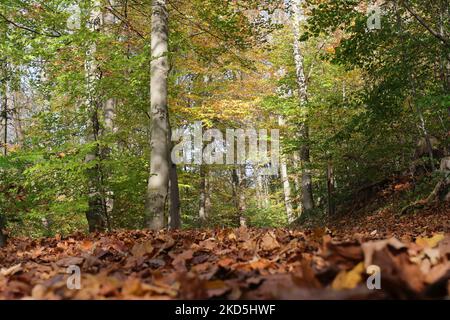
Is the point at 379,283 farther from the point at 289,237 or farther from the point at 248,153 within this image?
the point at 248,153

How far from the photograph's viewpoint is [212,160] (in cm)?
2322

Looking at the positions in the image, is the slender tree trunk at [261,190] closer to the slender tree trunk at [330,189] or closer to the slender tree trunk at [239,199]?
the slender tree trunk at [239,199]

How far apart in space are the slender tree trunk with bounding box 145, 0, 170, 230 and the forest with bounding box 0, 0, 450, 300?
0.09ft


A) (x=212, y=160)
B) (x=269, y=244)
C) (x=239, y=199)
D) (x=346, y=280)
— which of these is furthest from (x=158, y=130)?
(x=239, y=199)

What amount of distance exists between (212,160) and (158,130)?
15.3 m

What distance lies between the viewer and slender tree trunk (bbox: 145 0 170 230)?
7.53m

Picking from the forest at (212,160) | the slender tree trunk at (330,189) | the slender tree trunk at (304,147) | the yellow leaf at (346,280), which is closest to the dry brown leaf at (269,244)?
the forest at (212,160)

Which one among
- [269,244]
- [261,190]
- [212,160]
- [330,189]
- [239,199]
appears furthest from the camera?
[261,190]

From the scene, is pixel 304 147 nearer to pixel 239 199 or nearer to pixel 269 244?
pixel 239 199

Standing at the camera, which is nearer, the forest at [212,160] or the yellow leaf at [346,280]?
the yellow leaf at [346,280]

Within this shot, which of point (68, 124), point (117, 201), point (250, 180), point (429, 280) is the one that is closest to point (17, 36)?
point (68, 124)

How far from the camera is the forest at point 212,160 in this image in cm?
145

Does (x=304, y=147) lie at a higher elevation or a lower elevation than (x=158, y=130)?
higher

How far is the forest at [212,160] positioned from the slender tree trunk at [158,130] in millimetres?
26
